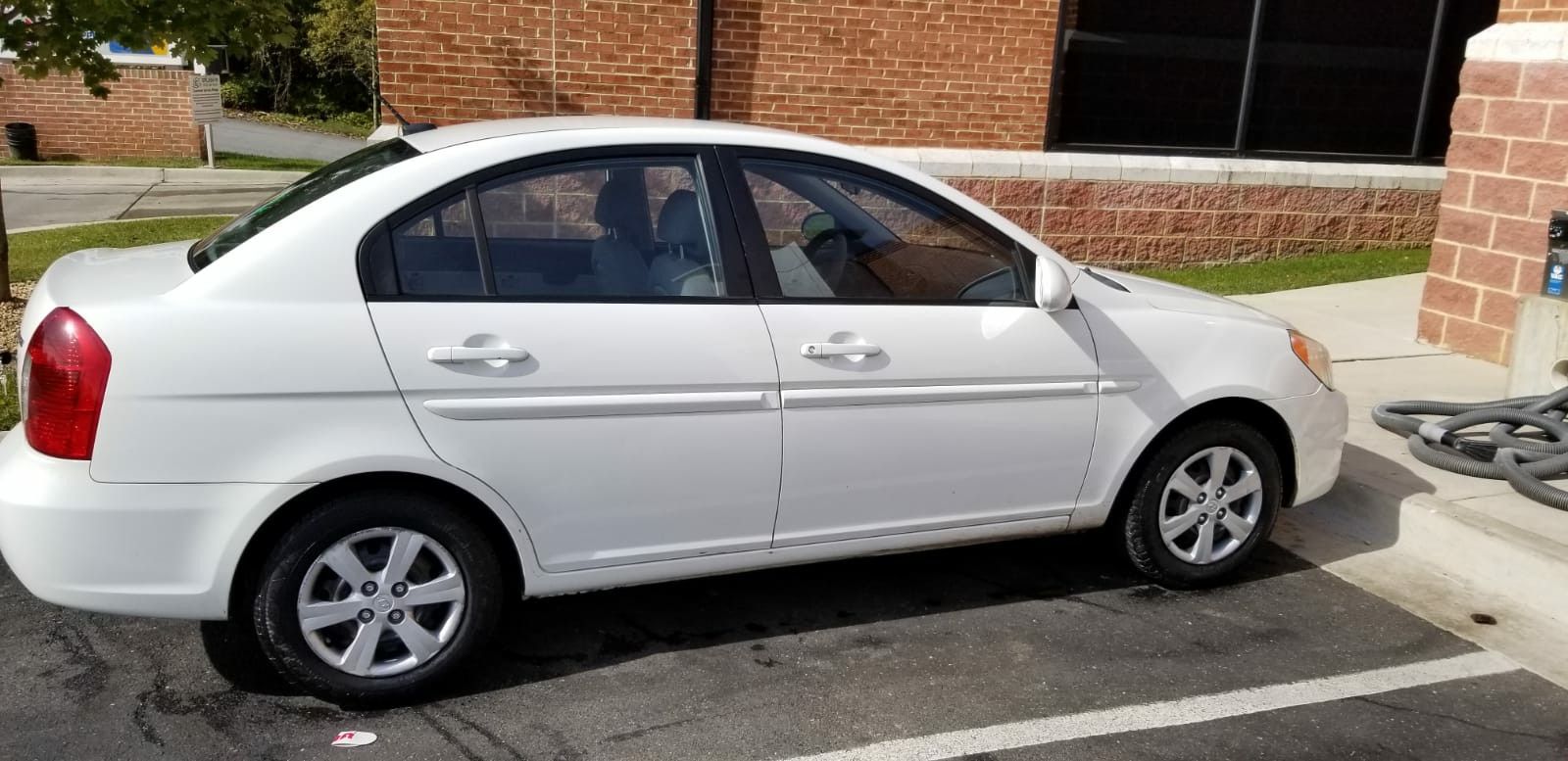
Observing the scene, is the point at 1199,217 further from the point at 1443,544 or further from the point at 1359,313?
the point at 1443,544

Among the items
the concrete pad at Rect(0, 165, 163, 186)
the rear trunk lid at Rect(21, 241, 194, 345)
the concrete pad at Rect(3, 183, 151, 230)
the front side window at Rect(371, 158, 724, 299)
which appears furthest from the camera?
the concrete pad at Rect(0, 165, 163, 186)

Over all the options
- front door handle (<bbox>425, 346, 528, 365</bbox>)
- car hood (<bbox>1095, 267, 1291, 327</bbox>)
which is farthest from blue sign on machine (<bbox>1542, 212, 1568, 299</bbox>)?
front door handle (<bbox>425, 346, 528, 365</bbox>)

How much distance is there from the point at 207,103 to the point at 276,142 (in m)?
4.13

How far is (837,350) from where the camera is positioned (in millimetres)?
4133

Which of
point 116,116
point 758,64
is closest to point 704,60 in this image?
point 758,64

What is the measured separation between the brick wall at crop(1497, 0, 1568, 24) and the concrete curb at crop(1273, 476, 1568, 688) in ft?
11.7

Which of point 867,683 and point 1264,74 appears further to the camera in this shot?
point 1264,74

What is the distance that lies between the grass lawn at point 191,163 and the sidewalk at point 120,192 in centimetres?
60

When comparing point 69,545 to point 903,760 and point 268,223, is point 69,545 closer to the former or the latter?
point 268,223

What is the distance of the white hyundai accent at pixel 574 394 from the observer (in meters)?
3.54

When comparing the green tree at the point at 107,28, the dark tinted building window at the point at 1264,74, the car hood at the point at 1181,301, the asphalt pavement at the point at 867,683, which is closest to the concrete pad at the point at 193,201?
the green tree at the point at 107,28

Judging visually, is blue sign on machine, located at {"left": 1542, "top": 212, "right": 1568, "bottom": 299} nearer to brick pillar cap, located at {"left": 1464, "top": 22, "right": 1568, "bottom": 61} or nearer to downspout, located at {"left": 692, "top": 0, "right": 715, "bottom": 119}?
brick pillar cap, located at {"left": 1464, "top": 22, "right": 1568, "bottom": 61}

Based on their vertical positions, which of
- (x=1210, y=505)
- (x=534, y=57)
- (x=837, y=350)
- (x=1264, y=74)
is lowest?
(x=1210, y=505)

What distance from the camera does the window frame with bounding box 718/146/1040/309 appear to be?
4164 millimetres
